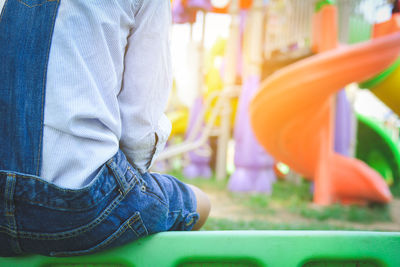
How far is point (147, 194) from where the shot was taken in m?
0.55

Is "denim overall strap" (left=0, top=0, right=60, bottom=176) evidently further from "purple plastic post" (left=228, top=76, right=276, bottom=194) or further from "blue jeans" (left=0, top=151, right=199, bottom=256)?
"purple plastic post" (left=228, top=76, right=276, bottom=194)

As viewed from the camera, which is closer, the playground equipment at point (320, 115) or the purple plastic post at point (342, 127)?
the playground equipment at point (320, 115)

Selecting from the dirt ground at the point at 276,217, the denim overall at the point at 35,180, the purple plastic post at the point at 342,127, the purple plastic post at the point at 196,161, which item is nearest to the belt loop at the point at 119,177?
the denim overall at the point at 35,180

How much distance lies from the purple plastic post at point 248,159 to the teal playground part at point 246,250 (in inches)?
95.3

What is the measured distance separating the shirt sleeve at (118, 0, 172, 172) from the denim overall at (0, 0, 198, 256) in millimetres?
69

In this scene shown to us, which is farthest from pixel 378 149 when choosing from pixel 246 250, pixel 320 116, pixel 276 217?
pixel 246 250

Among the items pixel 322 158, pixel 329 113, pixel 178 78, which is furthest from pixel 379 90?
pixel 178 78

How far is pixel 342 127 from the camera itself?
267cm

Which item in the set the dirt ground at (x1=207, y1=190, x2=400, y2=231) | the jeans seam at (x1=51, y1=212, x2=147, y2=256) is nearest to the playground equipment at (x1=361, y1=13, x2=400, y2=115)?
the dirt ground at (x1=207, y1=190, x2=400, y2=231)

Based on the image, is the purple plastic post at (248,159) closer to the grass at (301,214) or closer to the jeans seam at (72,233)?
the grass at (301,214)

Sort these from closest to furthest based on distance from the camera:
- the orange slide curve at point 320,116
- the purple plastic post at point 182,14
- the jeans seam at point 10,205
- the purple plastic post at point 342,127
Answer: the jeans seam at point 10,205 → the orange slide curve at point 320,116 → the purple plastic post at point 342,127 → the purple plastic post at point 182,14

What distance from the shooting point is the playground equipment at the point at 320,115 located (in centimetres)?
196

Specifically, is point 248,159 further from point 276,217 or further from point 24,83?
point 24,83

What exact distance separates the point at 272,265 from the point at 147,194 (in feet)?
0.85
